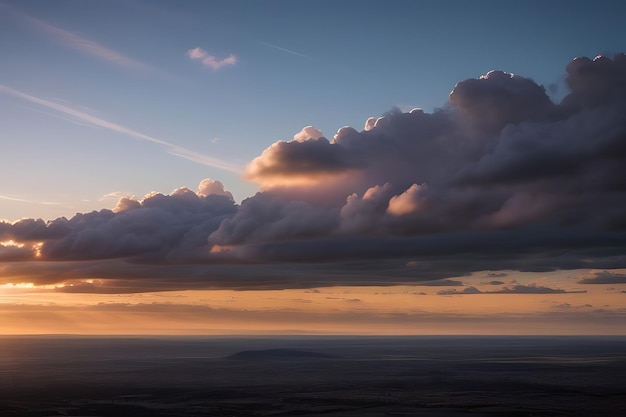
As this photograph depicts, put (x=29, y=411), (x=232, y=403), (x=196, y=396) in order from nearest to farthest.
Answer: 1. (x=29, y=411)
2. (x=232, y=403)
3. (x=196, y=396)

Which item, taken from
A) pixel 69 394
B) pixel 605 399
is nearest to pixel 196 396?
pixel 69 394

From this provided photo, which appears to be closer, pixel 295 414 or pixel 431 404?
Result: pixel 295 414

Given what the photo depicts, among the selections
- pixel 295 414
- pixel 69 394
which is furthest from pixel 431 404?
pixel 69 394

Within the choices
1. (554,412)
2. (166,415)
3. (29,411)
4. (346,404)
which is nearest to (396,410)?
(346,404)

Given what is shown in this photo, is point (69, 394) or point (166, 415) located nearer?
point (166, 415)

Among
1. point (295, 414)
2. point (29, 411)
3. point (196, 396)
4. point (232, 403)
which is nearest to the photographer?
point (295, 414)

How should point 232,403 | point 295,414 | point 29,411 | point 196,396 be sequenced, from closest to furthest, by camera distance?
point 295,414 → point 29,411 → point 232,403 → point 196,396

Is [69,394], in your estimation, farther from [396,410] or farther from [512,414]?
[512,414]

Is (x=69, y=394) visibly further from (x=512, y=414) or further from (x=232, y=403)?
(x=512, y=414)

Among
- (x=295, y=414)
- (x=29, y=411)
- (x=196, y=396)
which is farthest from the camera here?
(x=196, y=396)
